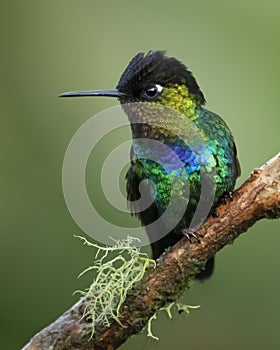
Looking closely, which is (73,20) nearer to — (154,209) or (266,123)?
(266,123)

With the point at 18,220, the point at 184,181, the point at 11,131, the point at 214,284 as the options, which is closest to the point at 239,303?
the point at 214,284

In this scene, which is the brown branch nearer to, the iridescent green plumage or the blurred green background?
the iridescent green plumage

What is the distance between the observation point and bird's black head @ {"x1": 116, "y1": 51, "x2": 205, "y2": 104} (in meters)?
2.59

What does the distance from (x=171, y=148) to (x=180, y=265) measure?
1.41 feet

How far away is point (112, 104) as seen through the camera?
400cm

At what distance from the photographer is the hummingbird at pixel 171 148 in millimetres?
2447

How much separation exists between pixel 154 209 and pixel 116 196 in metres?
0.72

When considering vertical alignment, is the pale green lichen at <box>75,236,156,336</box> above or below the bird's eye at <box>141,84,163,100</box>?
below

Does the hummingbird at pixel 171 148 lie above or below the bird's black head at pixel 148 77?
below

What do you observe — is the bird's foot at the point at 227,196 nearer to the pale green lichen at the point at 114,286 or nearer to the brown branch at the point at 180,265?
the brown branch at the point at 180,265

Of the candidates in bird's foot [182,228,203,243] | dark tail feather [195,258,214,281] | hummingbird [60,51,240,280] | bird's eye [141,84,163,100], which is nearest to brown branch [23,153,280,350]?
bird's foot [182,228,203,243]

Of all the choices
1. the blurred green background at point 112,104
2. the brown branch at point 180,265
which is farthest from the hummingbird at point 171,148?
the blurred green background at point 112,104

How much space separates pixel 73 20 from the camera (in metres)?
4.44

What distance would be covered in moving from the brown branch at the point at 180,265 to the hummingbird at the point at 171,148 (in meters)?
0.12
